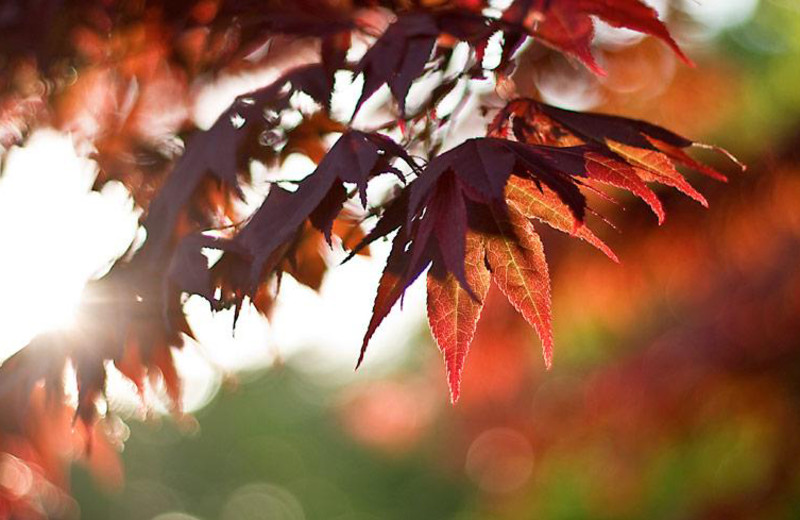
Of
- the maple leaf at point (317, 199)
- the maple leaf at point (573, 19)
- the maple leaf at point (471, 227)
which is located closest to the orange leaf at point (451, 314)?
the maple leaf at point (471, 227)

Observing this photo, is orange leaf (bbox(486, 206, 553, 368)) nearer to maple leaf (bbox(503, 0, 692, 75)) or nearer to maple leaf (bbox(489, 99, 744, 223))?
maple leaf (bbox(489, 99, 744, 223))

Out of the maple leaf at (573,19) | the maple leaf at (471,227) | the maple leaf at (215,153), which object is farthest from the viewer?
the maple leaf at (215,153)

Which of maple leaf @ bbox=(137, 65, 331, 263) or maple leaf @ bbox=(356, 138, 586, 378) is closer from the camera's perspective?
maple leaf @ bbox=(356, 138, 586, 378)

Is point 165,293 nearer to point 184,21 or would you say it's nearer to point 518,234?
point 518,234

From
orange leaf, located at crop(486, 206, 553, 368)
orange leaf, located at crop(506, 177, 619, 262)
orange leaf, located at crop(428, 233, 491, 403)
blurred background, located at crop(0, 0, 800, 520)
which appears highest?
orange leaf, located at crop(506, 177, 619, 262)

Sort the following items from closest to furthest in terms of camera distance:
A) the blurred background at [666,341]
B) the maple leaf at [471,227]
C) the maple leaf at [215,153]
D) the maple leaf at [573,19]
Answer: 1. the maple leaf at [471,227]
2. the maple leaf at [573,19]
3. the maple leaf at [215,153]
4. the blurred background at [666,341]

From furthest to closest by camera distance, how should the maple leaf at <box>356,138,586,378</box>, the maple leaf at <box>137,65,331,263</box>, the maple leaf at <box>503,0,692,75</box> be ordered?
the maple leaf at <box>137,65,331,263</box>
the maple leaf at <box>503,0,692,75</box>
the maple leaf at <box>356,138,586,378</box>

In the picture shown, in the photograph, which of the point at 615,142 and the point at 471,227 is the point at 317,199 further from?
the point at 615,142

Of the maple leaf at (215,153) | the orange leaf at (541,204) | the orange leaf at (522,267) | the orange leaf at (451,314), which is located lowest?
the maple leaf at (215,153)

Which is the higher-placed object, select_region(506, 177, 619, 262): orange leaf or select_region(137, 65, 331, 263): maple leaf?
select_region(506, 177, 619, 262): orange leaf

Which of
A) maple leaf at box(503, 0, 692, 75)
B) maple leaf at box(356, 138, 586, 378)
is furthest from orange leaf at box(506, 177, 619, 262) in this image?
maple leaf at box(503, 0, 692, 75)

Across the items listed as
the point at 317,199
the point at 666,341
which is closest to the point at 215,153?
the point at 317,199

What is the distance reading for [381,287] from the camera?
83 centimetres

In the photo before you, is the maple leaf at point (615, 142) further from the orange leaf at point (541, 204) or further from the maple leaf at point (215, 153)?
the maple leaf at point (215, 153)
